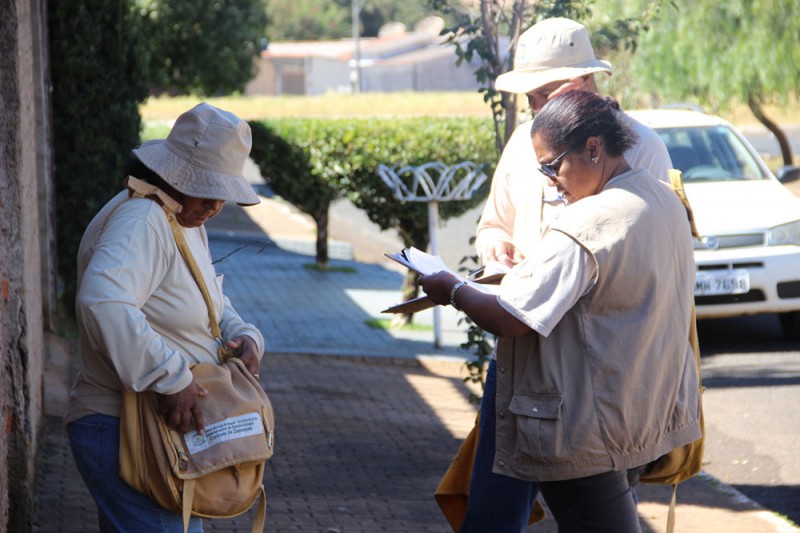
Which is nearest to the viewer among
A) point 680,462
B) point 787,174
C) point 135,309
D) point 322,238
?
point 135,309

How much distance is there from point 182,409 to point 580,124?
135 cm

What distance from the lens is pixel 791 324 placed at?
10133 millimetres

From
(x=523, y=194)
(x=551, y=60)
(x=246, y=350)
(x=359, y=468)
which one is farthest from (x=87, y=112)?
(x=246, y=350)

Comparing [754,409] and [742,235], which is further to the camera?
[742,235]

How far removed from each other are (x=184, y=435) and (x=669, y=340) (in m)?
1.38

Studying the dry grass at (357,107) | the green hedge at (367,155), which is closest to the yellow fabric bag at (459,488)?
the green hedge at (367,155)

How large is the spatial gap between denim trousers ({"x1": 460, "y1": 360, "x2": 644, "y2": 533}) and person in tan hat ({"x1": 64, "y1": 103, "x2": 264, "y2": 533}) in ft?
3.09

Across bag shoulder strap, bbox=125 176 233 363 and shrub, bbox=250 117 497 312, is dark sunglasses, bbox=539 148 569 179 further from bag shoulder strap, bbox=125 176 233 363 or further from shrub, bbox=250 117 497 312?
shrub, bbox=250 117 497 312

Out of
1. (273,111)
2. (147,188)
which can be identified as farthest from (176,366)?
(273,111)

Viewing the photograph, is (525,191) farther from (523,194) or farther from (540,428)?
(540,428)

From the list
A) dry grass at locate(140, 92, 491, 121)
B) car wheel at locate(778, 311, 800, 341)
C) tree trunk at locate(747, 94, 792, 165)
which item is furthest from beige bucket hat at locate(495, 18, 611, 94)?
dry grass at locate(140, 92, 491, 121)

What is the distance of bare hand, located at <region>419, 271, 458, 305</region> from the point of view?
137 inches

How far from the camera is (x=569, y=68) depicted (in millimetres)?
4504

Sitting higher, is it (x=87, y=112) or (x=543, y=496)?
(x=87, y=112)
